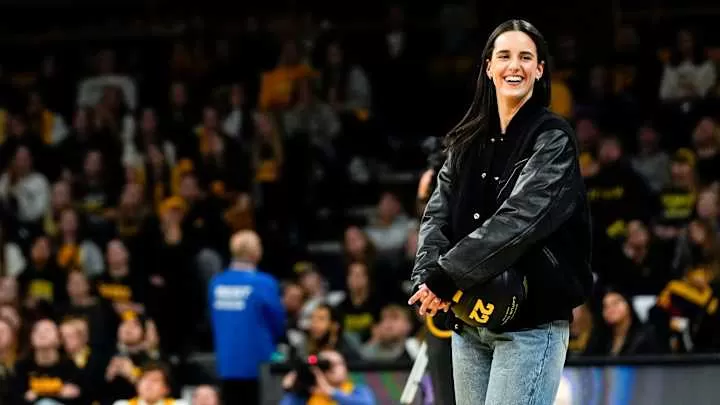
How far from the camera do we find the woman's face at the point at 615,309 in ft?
31.4

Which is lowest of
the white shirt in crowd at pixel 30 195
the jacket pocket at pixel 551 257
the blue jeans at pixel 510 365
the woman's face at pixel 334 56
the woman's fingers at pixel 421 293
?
the white shirt in crowd at pixel 30 195

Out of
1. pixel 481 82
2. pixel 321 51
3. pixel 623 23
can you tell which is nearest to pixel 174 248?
pixel 321 51

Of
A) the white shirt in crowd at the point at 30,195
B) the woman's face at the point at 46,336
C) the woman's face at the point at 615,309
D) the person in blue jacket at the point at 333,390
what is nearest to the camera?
the person in blue jacket at the point at 333,390

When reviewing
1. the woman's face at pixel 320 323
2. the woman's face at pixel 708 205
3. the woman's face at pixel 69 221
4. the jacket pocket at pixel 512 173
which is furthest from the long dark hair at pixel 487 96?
the woman's face at pixel 69 221

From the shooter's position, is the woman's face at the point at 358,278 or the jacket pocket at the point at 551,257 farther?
the woman's face at the point at 358,278

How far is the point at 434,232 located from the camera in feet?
14.2

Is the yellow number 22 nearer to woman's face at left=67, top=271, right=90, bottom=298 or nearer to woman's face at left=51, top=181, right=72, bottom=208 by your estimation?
woman's face at left=67, top=271, right=90, bottom=298

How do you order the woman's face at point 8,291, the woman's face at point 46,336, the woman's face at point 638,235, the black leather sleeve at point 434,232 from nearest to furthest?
the black leather sleeve at point 434,232 < the woman's face at point 46,336 < the woman's face at point 638,235 < the woman's face at point 8,291

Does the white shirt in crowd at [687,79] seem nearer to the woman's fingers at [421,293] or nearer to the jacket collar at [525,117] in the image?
the jacket collar at [525,117]

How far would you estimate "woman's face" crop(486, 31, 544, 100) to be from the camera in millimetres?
4238

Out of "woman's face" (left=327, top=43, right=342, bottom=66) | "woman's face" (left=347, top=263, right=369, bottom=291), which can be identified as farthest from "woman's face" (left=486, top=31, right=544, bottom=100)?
"woman's face" (left=327, top=43, right=342, bottom=66)

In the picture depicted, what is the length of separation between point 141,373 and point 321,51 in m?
5.71

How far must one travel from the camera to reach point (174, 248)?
11953 mm

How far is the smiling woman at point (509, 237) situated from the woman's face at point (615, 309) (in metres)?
5.36
